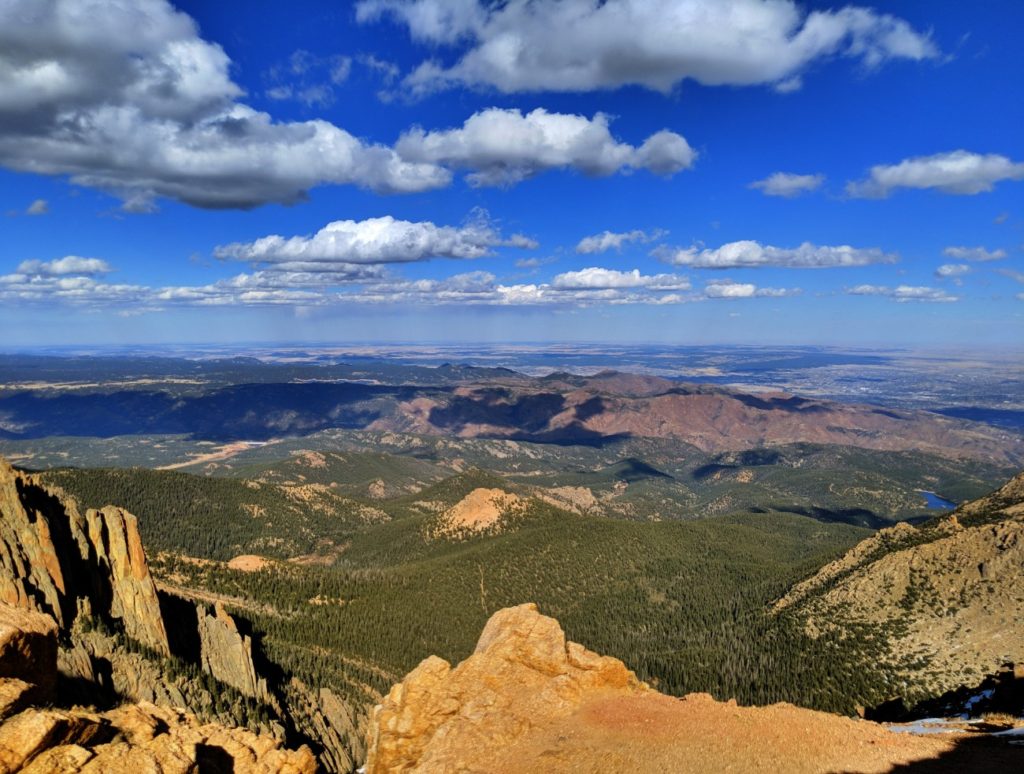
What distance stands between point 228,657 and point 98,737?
60.5m

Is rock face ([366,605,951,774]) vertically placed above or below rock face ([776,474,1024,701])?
above

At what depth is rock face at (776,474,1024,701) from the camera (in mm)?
107375

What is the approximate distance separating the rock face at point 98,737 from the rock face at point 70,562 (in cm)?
3450

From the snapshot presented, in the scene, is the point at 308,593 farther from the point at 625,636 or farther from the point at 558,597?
the point at 625,636

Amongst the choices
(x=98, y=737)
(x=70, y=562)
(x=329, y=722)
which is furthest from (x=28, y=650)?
(x=329, y=722)

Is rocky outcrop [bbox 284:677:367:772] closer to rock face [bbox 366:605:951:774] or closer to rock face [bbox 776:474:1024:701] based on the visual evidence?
rock face [bbox 366:605:951:774]

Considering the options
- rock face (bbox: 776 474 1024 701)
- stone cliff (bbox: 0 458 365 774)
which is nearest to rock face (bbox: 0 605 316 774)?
stone cliff (bbox: 0 458 365 774)

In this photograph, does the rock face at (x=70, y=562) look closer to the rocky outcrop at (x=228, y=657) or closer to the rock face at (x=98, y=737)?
the rocky outcrop at (x=228, y=657)

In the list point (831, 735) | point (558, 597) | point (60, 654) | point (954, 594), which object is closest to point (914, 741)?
point (831, 735)

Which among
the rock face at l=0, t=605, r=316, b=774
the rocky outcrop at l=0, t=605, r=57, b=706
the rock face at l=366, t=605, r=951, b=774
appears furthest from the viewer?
the rock face at l=366, t=605, r=951, b=774

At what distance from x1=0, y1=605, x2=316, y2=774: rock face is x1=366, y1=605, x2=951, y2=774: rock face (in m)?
15.6

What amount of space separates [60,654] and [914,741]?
63.3 metres

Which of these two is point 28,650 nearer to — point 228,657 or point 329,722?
point 228,657

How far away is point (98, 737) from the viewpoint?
91.9ft
